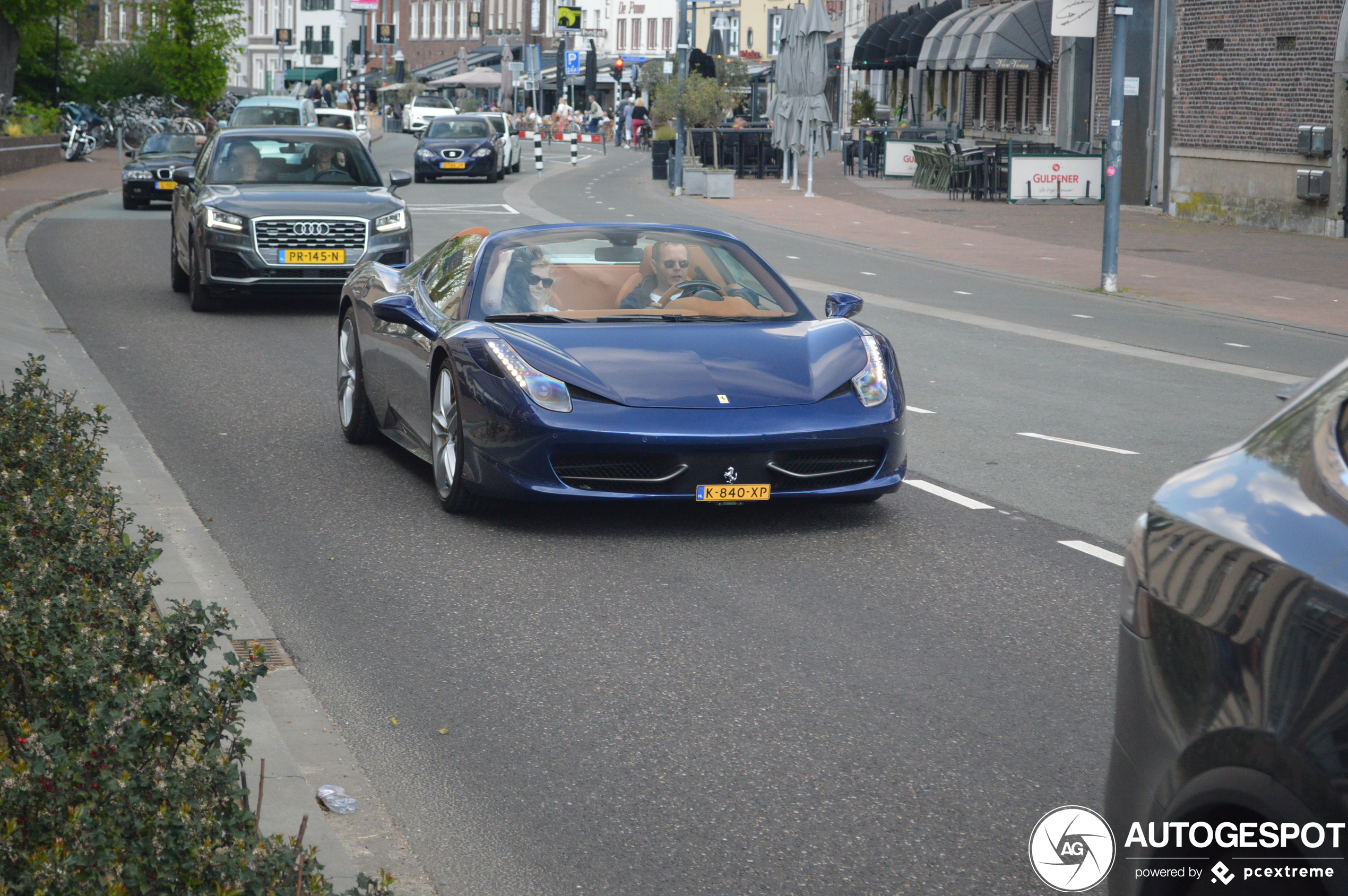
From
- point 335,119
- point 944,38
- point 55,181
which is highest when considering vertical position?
point 944,38

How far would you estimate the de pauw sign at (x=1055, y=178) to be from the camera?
3488 centimetres

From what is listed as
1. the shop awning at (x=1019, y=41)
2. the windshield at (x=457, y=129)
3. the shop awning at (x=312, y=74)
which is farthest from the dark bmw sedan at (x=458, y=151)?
the shop awning at (x=312, y=74)

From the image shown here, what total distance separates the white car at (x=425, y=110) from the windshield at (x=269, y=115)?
40206 mm

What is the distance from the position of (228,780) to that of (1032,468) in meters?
6.17

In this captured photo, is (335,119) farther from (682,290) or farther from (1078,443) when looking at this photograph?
(682,290)

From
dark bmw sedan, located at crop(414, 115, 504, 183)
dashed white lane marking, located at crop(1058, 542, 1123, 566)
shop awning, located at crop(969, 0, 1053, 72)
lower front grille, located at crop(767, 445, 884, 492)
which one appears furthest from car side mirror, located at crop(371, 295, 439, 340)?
shop awning, located at crop(969, 0, 1053, 72)

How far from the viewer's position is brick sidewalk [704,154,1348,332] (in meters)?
19.0

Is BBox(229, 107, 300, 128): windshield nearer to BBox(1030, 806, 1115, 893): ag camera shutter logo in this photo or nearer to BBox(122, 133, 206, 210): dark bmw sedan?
BBox(122, 133, 206, 210): dark bmw sedan

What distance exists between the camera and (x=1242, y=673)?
235 centimetres

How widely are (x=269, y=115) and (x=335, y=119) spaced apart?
272 inches

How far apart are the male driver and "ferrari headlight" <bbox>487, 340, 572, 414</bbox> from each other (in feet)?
3.07

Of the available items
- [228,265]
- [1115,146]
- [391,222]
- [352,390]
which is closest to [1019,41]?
[1115,146]

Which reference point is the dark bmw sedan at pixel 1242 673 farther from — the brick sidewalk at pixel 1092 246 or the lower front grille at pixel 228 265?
the brick sidewalk at pixel 1092 246

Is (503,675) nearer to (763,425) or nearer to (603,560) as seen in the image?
(603,560)
